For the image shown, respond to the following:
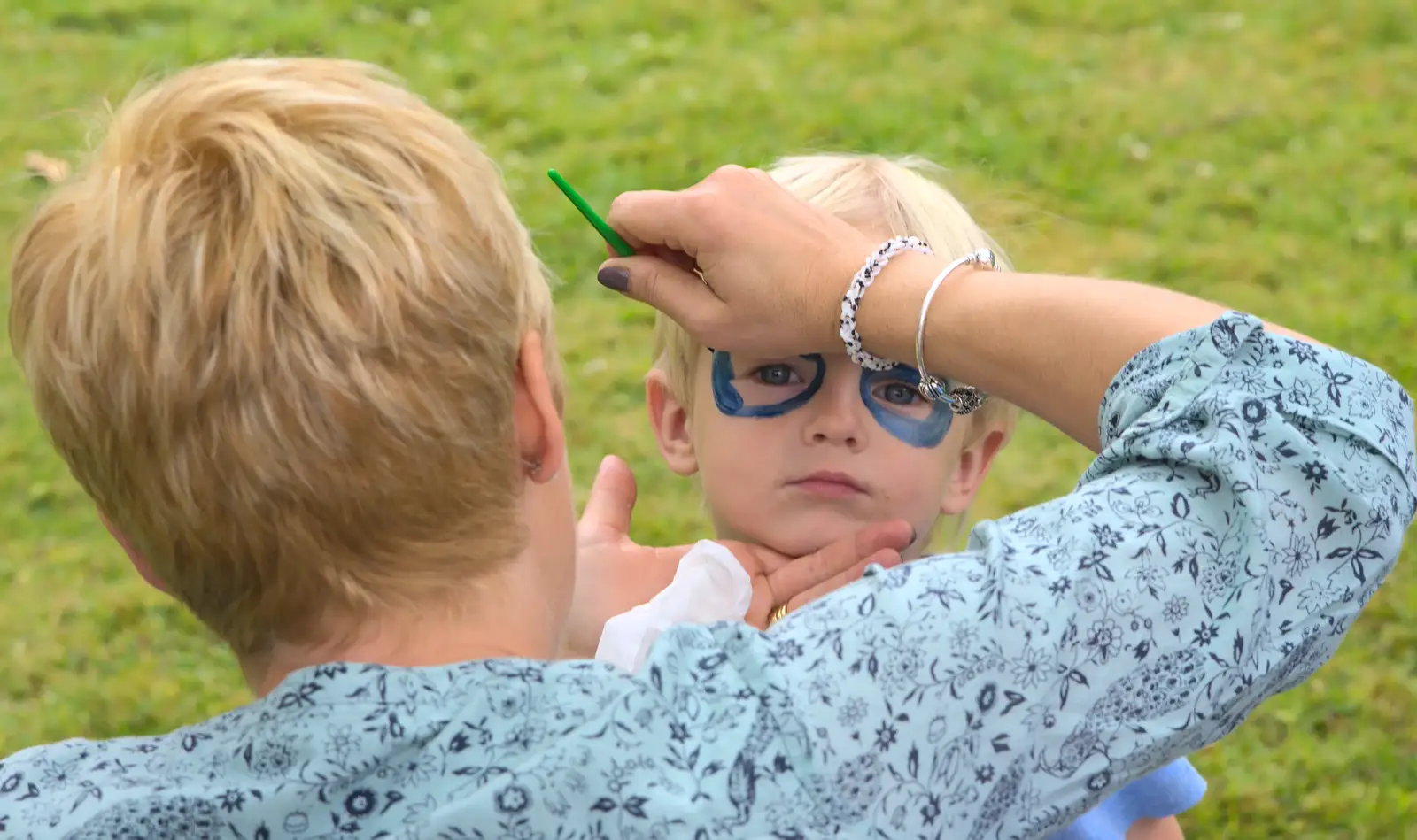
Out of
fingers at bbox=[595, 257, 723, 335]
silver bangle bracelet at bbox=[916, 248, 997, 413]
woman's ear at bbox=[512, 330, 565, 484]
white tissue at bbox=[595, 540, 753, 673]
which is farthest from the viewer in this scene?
white tissue at bbox=[595, 540, 753, 673]

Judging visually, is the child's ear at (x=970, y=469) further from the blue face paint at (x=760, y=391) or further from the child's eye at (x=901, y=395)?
the blue face paint at (x=760, y=391)

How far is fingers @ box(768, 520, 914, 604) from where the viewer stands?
98.6 inches

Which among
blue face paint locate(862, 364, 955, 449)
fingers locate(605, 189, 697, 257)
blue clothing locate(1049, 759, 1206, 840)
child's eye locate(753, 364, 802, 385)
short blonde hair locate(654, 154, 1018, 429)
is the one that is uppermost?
fingers locate(605, 189, 697, 257)

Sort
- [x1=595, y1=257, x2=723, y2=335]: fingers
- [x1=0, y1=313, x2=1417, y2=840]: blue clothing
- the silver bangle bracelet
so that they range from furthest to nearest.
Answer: [x1=595, y1=257, x2=723, y2=335]: fingers
the silver bangle bracelet
[x1=0, y1=313, x2=1417, y2=840]: blue clothing

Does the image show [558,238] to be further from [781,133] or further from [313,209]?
[313,209]

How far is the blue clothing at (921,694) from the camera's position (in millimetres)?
1401

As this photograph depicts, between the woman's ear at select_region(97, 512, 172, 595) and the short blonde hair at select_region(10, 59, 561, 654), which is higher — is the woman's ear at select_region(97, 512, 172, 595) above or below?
below

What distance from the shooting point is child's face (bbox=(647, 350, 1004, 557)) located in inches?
99.8

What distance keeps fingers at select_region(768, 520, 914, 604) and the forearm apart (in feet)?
1.67

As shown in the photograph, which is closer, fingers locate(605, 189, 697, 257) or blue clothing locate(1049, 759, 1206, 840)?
fingers locate(605, 189, 697, 257)

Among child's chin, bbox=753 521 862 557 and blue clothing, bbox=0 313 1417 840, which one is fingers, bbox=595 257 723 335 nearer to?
child's chin, bbox=753 521 862 557

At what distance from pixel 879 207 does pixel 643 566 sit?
0.74m

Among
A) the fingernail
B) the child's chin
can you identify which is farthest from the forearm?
the child's chin

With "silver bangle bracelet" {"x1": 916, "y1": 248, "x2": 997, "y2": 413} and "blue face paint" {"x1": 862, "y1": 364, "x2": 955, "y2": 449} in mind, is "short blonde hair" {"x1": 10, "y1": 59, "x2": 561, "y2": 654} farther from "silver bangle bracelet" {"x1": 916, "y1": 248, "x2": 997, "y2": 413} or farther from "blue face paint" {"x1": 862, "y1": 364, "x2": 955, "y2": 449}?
"blue face paint" {"x1": 862, "y1": 364, "x2": 955, "y2": 449}
